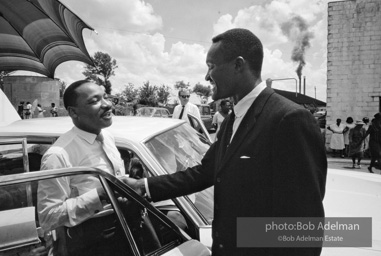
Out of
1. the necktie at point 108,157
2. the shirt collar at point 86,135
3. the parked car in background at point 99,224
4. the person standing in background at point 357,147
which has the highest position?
the shirt collar at point 86,135

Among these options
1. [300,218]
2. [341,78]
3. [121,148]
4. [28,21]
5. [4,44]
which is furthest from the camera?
[341,78]

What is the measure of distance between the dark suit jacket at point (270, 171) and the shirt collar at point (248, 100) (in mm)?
29

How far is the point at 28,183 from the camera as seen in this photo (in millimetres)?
1410

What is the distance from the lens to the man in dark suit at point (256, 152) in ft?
4.49

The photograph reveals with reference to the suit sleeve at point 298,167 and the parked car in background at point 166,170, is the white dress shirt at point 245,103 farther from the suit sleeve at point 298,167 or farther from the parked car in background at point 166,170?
the parked car in background at point 166,170

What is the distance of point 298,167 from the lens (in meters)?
1.36

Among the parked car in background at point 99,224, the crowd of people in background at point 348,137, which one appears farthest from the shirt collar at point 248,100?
the crowd of people in background at point 348,137

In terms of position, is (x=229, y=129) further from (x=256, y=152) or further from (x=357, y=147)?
(x=357, y=147)

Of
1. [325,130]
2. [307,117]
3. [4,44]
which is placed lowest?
[325,130]

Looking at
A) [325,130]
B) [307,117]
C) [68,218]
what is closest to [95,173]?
[68,218]

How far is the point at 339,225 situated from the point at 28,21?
13.6 feet

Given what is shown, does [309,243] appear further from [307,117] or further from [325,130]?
[325,130]

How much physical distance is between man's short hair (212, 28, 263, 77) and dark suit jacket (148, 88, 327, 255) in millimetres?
152

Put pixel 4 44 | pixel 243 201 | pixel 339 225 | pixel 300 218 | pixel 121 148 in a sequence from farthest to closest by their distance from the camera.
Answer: pixel 4 44
pixel 121 148
pixel 339 225
pixel 243 201
pixel 300 218
